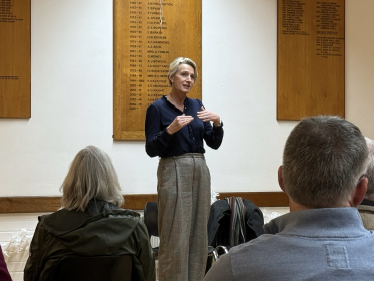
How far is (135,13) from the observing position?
14.0ft

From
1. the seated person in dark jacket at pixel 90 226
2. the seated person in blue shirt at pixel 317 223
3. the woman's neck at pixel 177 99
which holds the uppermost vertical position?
the woman's neck at pixel 177 99

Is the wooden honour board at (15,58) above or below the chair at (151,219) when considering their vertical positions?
above

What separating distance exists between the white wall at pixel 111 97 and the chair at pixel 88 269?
241cm

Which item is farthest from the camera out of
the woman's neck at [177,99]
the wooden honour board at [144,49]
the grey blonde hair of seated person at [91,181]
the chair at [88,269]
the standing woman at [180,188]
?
the wooden honour board at [144,49]

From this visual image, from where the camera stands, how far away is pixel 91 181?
2025 millimetres

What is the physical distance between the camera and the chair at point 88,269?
183cm

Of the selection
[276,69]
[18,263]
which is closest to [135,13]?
[276,69]

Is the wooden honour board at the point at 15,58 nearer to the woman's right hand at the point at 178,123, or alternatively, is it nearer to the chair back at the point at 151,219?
the chair back at the point at 151,219

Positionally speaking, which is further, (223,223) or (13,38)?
(13,38)

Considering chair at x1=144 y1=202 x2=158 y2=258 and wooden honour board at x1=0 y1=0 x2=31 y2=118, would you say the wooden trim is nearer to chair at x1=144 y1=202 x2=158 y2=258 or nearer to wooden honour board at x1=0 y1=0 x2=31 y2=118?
chair at x1=144 y1=202 x2=158 y2=258

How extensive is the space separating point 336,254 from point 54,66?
368cm

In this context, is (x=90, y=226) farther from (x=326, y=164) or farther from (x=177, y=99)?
(x=177, y=99)

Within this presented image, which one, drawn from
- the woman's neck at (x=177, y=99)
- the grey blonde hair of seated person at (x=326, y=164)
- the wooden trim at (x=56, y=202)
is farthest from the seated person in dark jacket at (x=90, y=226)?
the wooden trim at (x=56, y=202)

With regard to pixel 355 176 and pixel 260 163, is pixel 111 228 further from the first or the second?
pixel 260 163
